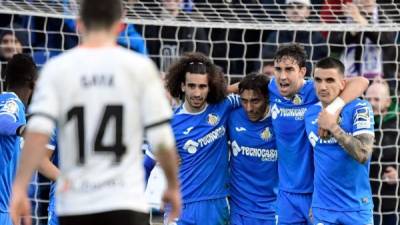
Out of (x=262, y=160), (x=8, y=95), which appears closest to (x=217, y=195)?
(x=262, y=160)

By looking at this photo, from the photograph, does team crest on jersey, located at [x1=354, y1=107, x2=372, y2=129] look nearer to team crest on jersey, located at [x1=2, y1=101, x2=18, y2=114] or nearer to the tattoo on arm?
the tattoo on arm

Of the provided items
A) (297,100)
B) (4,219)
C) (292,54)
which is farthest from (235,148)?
(4,219)

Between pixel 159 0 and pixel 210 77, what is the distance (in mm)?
2736

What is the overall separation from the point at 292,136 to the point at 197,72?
2.84 feet

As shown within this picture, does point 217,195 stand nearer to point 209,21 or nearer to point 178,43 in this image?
point 209,21

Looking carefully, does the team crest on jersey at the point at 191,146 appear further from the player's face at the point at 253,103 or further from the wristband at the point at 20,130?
the wristband at the point at 20,130

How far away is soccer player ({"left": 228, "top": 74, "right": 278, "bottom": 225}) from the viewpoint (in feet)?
25.0

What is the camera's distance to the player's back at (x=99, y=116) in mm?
4355

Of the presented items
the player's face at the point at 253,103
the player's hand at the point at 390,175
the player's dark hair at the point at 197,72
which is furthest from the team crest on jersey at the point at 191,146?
the player's hand at the point at 390,175

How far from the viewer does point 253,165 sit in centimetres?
764

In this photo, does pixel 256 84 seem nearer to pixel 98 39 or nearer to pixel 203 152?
pixel 203 152

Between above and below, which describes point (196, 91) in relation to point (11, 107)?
above

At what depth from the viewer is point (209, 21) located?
9.62m

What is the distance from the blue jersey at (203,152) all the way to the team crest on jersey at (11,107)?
1.28 meters
